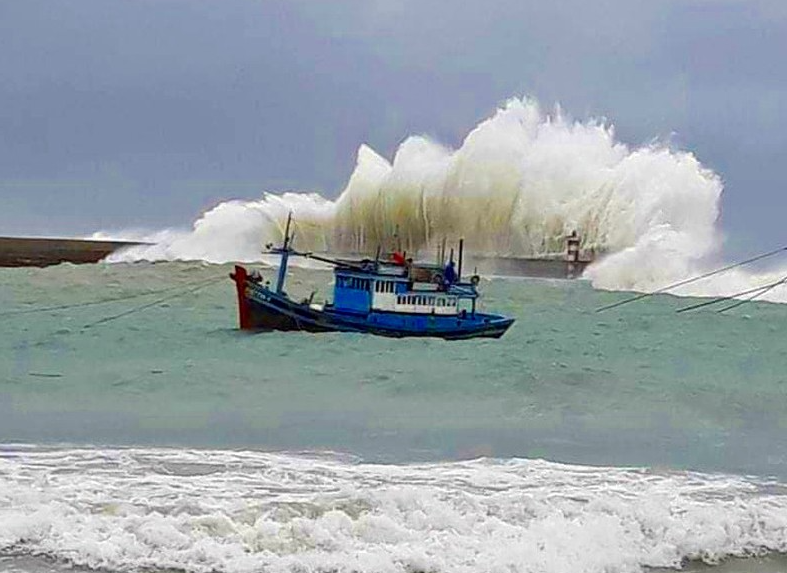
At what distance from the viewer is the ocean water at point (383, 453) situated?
25.4 ft

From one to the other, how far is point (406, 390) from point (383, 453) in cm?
665

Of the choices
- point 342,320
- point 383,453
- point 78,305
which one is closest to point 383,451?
point 383,453

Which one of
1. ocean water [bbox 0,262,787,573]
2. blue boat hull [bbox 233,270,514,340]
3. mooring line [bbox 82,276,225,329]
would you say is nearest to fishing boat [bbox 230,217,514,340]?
blue boat hull [bbox 233,270,514,340]

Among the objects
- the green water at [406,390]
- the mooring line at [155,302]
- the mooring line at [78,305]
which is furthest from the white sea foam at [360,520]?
the mooring line at [78,305]

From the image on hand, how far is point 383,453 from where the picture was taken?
12.8 metres

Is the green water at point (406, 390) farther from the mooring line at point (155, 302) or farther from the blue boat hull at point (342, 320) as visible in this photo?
the blue boat hull at point (342, 320)

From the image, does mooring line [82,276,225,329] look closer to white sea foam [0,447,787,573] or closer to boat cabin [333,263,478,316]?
boat cabin [333,263,478,316]

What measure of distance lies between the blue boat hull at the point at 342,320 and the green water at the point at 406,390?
2.05 feet

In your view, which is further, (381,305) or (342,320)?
(381,305)

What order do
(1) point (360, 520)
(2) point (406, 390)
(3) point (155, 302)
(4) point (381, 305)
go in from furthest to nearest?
(3) point (155, 302) → (4) point (381, 305) → (2) point (406, 390) → (1) point (360, 520)

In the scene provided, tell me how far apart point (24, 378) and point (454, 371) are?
7.70 meters

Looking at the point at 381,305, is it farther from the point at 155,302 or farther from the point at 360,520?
the point at 360,520

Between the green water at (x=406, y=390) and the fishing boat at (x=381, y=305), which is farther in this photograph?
the fishing boat at (x=381, y=305)

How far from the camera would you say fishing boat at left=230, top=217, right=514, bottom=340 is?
29.5 meters
